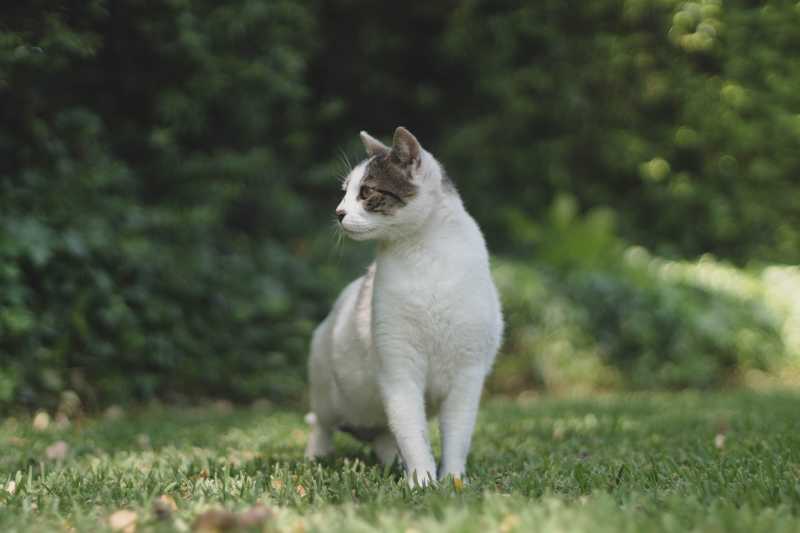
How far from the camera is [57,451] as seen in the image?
3.56m

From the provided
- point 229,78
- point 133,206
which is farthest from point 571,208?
point 133,206

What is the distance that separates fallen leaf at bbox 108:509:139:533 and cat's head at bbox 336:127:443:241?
1.35m

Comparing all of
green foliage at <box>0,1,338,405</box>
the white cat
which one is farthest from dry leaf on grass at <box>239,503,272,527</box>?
green foliage at <box>0,1,338,405</box>

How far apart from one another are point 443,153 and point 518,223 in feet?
4.13

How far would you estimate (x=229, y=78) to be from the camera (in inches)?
243

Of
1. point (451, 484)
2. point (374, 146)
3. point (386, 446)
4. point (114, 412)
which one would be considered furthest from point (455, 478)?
point (114, 412)

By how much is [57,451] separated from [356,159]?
16.7ft

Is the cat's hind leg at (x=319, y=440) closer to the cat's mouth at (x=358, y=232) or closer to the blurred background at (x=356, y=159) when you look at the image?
the cat's mouth at (x=358, y=232)

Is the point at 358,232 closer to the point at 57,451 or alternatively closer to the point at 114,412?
the point at 57,451

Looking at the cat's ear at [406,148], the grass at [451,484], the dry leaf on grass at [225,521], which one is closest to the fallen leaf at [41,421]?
the grass at [451,484]

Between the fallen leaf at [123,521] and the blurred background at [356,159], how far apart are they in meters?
2.83

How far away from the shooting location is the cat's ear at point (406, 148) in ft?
9.86

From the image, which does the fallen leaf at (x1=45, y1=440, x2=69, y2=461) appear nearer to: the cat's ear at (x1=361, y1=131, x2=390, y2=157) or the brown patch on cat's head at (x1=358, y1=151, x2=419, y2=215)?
the brown patch on cat's head at (x1=358, y1=151, x2=419, y2=215)

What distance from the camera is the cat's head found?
3.02 m
